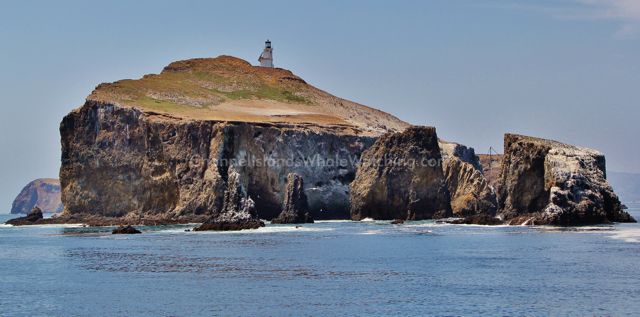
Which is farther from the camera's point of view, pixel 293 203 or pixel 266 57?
pixel 266 57

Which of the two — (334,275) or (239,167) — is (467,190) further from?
(334,275)

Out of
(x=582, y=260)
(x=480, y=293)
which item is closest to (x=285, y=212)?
(x=582, y=260)

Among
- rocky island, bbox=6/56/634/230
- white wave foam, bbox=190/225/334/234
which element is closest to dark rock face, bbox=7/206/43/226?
rocky island, bbox=6/56/634/230

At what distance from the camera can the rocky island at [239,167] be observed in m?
123

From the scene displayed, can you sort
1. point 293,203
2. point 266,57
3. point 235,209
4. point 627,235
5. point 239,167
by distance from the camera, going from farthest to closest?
point 266,57, point 239,167, point 293,203, point 235,209, point 627,235

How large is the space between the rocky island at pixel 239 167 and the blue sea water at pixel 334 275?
25602 millimetres

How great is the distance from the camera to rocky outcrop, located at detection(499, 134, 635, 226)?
91188mm

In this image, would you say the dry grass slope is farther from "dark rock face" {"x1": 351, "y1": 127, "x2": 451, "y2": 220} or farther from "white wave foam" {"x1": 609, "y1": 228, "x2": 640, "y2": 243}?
"white wave foam" {"x1": 609, "y1": 228, "x2": 640, "y2": 243}

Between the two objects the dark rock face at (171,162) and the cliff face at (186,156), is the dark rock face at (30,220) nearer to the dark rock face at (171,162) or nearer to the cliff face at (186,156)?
the cliff face at (186,156)

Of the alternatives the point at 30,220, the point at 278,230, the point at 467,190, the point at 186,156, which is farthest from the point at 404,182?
the point at 30,220

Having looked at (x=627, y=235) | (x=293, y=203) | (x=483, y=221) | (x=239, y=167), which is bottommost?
(x=627, y=235)

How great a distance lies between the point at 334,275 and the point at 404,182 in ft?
228

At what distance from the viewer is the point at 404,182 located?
12369 centimetres

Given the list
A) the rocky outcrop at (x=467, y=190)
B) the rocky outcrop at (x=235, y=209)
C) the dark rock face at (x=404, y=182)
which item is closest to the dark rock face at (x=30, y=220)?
the rocky outcrop at (x=235, y=209)
